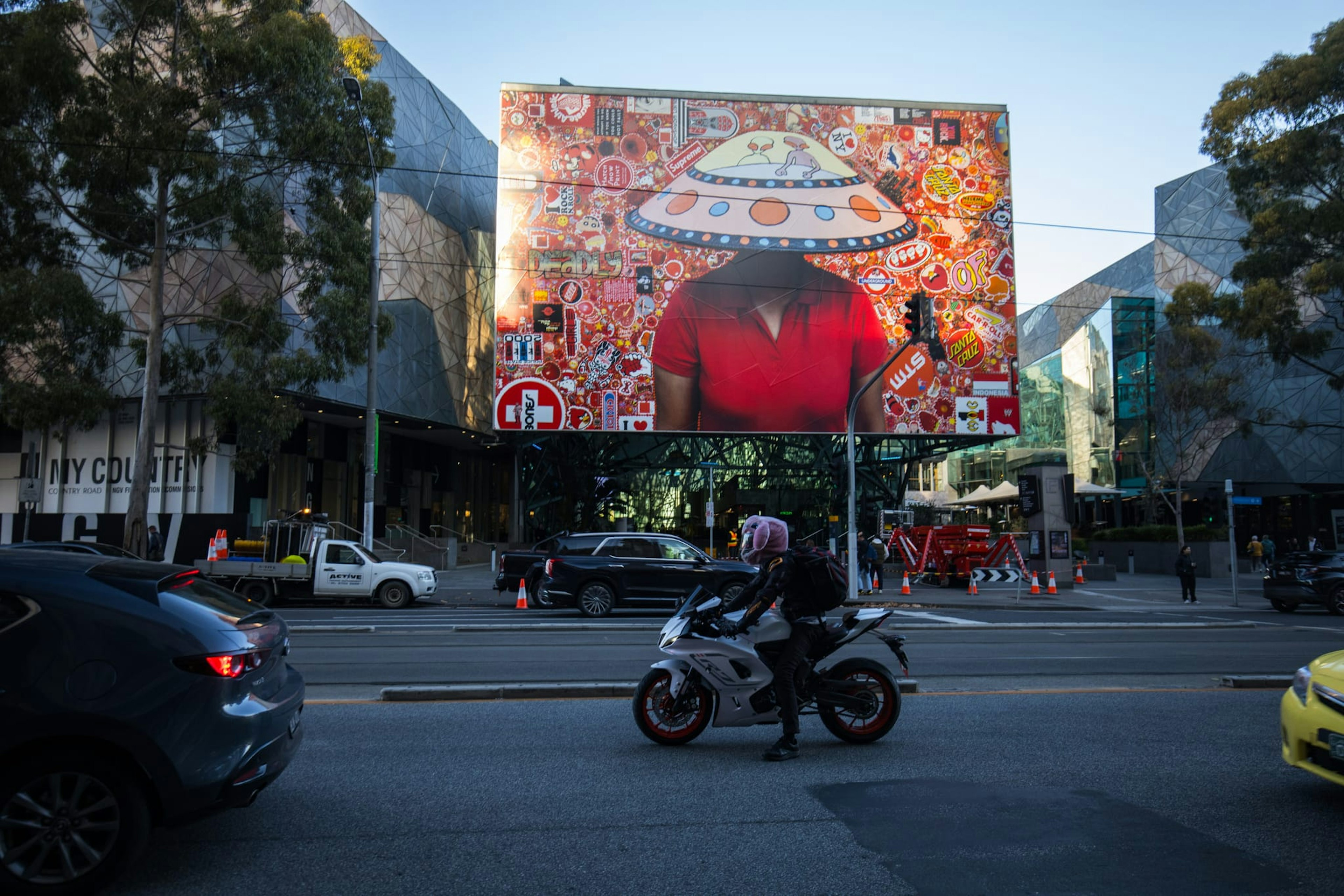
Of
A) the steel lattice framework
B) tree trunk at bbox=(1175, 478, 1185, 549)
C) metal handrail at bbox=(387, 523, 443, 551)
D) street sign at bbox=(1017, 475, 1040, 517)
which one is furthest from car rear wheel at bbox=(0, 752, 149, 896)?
tree trunk at bbox=(1175, 478, 1185, 549)

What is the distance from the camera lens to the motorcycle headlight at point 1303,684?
18.2 ft

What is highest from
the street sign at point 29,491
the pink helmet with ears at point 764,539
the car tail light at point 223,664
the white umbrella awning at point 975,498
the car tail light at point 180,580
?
the white umbrella awning at point 975,498

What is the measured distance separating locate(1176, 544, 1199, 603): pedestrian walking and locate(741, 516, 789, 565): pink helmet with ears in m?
22.2

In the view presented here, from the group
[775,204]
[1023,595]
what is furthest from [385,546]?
[775,204]

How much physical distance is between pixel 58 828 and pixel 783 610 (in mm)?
4369

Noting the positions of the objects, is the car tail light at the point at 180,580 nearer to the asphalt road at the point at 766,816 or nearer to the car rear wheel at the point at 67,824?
the car rear wheel at the point at 67,824

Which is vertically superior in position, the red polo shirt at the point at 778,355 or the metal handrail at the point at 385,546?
the red polo shirt at the point at 778,355

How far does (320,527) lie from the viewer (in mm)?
22688

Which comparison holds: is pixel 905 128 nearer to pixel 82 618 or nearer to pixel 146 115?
pixel 146 115

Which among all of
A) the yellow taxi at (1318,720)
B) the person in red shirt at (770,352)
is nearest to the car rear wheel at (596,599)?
the yellow taxi at (1318,720)

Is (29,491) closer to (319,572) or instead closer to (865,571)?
(319,572)

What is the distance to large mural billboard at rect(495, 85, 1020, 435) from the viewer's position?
1619 inches

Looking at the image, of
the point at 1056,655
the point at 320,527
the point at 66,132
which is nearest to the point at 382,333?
the point at 320,527

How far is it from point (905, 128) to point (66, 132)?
34.1m
